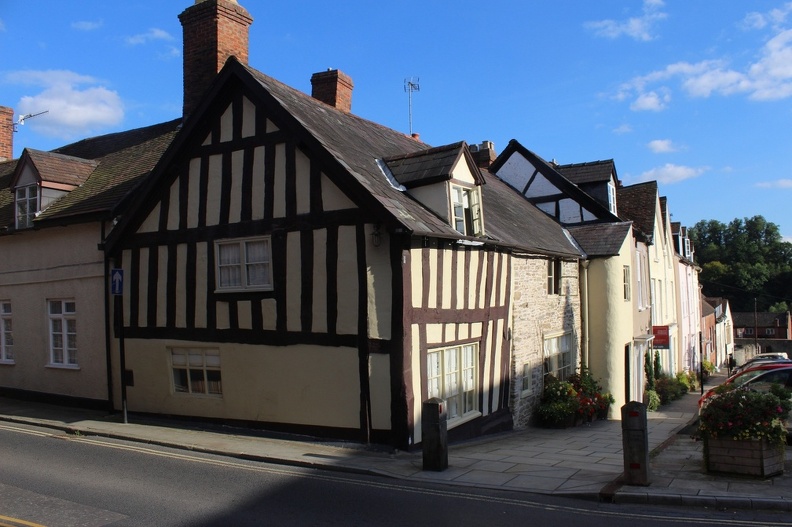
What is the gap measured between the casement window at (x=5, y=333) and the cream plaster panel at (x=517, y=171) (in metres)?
16.8

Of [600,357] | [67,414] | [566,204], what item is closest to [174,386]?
[67,414]

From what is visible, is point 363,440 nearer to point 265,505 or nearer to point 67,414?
point 265,505

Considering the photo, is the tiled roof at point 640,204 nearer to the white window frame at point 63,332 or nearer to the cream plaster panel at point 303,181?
the cream plaster panel at point 303,181

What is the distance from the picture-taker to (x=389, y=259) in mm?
11062

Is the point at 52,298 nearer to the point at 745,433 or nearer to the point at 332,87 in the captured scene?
the point at 332,87

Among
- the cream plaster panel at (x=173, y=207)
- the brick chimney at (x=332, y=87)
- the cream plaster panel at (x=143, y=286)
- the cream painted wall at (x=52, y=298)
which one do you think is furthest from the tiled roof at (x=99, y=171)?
the brick chimney at (x=332, y=87)

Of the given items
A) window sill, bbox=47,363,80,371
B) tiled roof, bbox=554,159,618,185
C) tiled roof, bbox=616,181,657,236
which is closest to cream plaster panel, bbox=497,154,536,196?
tiled roof, bbox=554,159,618,185

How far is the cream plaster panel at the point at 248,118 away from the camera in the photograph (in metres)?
12.8

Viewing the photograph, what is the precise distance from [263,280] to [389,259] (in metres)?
2.90

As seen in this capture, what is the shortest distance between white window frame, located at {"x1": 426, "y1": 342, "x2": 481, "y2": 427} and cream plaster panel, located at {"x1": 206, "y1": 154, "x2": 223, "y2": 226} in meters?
5.14

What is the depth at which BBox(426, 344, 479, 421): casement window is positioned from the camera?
1197cm

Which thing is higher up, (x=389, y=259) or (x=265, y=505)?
(x=389, y=259)

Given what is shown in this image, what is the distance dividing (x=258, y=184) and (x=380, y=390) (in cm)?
465

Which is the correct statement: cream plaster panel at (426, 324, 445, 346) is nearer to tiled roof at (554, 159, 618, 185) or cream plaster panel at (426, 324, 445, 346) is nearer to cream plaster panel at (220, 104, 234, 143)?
cream plaster panel at (220, 104, 234, 143)
